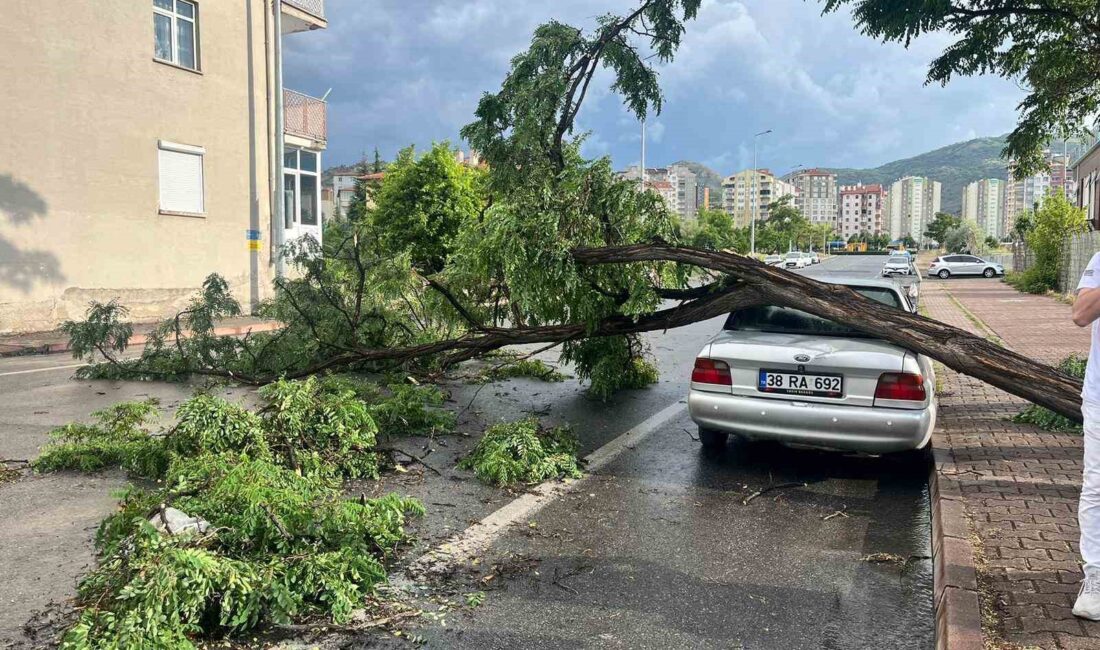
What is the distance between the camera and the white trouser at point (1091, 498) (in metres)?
3.42

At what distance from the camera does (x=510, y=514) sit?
17.0 feet

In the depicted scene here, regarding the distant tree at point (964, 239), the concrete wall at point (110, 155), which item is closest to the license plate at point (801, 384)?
the concrete wall at point (110, 155)

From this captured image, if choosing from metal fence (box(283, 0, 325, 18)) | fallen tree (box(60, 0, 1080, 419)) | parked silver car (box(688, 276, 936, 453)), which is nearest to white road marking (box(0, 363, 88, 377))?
fallen tree (box(60, 0, 1080, 419))

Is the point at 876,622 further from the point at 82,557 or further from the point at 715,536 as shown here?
the point at 82,557

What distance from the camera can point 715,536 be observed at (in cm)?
488

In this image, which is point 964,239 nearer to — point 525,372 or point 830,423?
point 525,372

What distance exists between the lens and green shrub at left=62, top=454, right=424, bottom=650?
329 cm

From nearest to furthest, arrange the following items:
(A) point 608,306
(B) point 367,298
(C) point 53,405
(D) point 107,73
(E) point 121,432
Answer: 1. (E) point 121,432
2. (A) point 608,306
3. (C) point 53,405
4. (B) point 367,298
5. (D) point 107,73

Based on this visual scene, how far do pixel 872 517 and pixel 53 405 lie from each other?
27.0ft

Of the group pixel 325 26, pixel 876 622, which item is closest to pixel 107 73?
pixel 325 26

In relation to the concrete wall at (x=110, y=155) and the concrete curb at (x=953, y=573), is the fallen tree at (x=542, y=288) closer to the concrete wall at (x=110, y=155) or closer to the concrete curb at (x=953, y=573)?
the concrete curb at (x=953, y=573)

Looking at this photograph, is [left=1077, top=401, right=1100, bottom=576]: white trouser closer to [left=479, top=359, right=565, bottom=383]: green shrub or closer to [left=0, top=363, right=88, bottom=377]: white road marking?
[left=479, top=359, right=565, bottom=383]: green shrub

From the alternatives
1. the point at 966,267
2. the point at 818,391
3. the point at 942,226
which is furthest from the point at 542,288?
the point at 942,226

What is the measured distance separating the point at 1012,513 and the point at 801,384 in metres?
1.53
